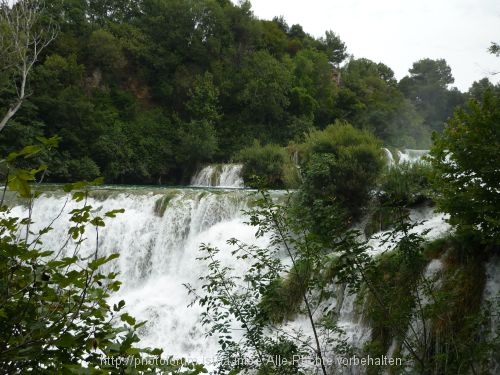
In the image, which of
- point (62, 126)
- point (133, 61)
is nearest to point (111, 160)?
point (62, 126)

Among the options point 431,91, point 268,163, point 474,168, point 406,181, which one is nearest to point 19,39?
point 268,163

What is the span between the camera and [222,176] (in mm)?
22797

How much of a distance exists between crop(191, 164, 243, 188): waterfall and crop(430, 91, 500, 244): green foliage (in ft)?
53.8

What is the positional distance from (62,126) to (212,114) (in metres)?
9.48

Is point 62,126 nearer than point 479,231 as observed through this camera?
No

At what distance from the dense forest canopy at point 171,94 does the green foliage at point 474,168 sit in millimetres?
21089

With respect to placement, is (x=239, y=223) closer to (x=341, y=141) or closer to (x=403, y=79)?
(x=341, y=141)

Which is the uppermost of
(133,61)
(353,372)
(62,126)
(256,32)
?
(256,32)

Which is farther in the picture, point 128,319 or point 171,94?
point 171,94

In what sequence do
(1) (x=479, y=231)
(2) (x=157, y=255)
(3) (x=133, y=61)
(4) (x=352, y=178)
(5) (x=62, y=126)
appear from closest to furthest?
(1) (x=479, y=231)
(4) (x=352, y=178)
(2) (x=157, y=255)
(5) (x=62, y=126)
(3) (x=133, y=61)

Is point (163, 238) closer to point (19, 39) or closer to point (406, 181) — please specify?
point (406, 181)

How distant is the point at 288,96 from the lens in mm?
32750

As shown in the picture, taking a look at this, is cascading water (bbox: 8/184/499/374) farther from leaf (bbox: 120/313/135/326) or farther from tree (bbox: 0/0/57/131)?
leaf (bbox: 120/313/135/326)

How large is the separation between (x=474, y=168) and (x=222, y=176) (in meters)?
18.1
